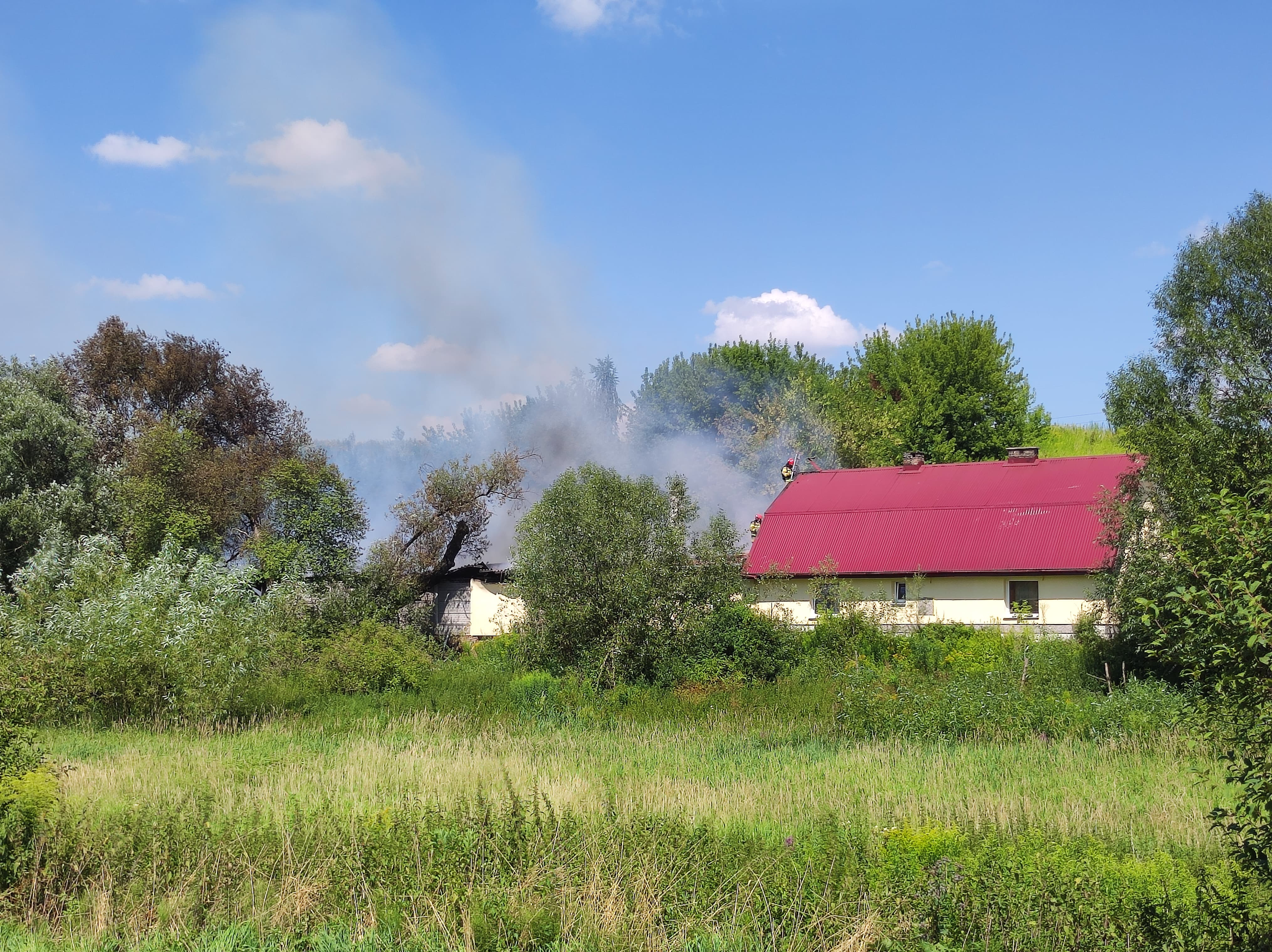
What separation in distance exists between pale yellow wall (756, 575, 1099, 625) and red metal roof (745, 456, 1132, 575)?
0.50 m

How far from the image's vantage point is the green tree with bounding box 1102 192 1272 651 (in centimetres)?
2278

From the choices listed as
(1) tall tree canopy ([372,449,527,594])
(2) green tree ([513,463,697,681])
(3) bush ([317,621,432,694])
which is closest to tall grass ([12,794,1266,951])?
(3) bush ([317,621,432,694])

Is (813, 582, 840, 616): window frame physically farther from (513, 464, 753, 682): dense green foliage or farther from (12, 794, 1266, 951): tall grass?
(12, 794, 1266, 951): tall grass

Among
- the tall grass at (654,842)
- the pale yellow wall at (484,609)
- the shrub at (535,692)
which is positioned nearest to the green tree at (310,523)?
the pale yellow wall at (484,609)

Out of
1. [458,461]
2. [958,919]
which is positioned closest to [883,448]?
[458,461]

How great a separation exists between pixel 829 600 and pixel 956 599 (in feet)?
14.0

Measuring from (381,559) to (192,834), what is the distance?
27.3m

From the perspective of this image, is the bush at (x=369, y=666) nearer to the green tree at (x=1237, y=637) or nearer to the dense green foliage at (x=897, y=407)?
the green tree at (x=1237, y=637)

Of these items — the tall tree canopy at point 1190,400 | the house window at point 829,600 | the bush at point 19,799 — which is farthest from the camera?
the house window at point 829,600

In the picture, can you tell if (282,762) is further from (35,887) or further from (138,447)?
(138,447)

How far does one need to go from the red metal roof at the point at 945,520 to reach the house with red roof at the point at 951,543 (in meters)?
0.05

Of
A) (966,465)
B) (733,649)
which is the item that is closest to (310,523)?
(733,649)

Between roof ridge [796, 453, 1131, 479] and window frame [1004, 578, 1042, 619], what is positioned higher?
roof ridge [796, 453, 1131, 479]

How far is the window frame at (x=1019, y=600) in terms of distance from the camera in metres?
32.3
